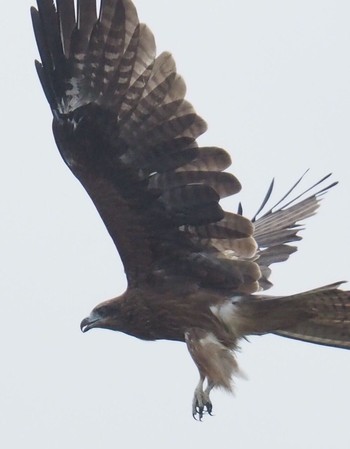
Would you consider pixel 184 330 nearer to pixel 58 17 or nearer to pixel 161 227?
pixel 161 227

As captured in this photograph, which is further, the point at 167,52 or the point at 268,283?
the point at 268,283

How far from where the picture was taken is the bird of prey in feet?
39.6

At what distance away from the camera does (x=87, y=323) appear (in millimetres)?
13492

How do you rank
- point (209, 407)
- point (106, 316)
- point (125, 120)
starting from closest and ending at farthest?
point (125, 120) < point (209, 407) < point (106, 316)

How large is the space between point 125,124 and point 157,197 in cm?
60

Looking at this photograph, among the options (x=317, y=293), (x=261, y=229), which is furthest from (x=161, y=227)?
(x=261, y=229)

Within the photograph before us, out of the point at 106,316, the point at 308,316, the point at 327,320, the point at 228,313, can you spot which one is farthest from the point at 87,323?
the point at 327,320

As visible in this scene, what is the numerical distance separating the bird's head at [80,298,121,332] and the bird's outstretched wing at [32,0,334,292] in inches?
25.9

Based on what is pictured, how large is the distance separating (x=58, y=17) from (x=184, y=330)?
2.58m

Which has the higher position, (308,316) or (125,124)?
(125,124)

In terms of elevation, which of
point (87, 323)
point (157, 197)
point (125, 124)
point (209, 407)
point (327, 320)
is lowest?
point (209, 407)

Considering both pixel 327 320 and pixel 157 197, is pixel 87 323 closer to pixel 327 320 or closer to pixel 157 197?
pixel 157 197

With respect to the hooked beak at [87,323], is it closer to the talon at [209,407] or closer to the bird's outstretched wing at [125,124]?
the bird's outstretched wing at [125,124]

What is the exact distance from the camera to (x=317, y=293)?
1255 cm
